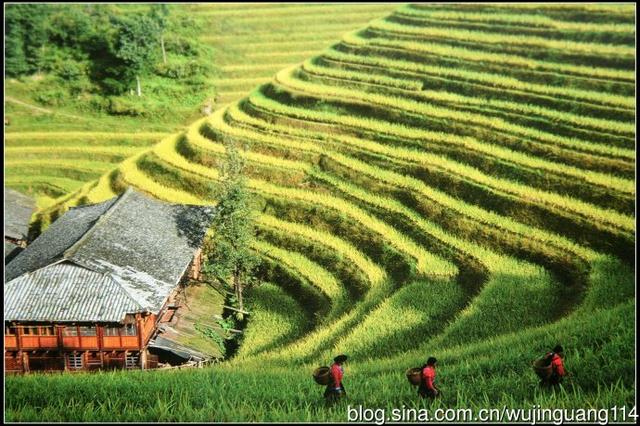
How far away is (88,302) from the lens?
53.3 feet

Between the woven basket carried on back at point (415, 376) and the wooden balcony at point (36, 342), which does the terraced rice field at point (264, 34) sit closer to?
the wooden balcony at point (36, 342)

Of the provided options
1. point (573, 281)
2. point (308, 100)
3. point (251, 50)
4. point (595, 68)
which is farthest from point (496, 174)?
point (251, 50)

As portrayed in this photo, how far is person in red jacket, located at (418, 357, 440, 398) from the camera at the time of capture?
32.7 ft

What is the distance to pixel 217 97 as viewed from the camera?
132 ft

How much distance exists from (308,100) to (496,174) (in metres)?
10.8

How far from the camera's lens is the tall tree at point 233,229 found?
19.9 meters

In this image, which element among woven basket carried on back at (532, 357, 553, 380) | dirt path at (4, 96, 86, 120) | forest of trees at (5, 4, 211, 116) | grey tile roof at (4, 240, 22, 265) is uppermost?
forest of trees at (5, 4, 211, 116)

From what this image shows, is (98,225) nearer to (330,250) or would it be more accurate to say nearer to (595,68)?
(330,250)

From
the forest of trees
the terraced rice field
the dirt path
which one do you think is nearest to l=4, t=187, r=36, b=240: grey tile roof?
the dirt path

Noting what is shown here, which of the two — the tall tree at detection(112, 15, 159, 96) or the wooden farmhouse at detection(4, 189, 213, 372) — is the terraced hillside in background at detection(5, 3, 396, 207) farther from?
the wooden farmhouse at detection(4, 189, 213, 372)

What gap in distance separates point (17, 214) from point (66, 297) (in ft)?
43.2

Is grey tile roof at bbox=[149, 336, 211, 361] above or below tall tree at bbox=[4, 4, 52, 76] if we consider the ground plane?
below

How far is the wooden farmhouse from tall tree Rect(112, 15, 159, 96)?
75.4ft

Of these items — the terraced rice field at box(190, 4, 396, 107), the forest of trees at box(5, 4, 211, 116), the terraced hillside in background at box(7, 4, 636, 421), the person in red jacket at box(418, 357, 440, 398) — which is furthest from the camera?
the terraced rice field at box(190, 4, 396, 107)
